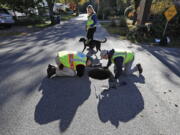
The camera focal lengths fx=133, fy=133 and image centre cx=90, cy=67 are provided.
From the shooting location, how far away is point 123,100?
2676 mm

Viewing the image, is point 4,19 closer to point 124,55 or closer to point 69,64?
point 69,64

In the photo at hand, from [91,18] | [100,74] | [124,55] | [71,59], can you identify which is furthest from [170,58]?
[71,59]

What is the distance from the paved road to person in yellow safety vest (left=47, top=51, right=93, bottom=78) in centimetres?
17

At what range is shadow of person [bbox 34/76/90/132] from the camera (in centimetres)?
221

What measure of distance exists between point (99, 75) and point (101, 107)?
1.31 m

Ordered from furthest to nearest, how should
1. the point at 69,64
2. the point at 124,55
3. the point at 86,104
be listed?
the point at 69,64 < the point at 124,55 < the point at 86,104

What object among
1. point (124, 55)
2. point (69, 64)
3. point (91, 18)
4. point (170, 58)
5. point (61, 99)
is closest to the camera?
point (61, 99)

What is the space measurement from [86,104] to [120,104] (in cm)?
65

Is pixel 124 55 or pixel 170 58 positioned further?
pixel 170 58

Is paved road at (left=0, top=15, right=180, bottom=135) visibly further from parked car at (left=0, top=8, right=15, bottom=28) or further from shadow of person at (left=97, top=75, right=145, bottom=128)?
parked car at (left=0, top=8, right=15, bottom=28)

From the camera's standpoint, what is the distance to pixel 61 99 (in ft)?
8.81

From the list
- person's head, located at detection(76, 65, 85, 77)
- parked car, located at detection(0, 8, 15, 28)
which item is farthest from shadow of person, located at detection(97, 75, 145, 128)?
parked car, located at detection(0, 8, 15, 28)

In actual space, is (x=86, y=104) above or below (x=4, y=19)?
below

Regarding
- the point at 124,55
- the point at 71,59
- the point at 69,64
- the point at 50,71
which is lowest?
the point at 50,71
